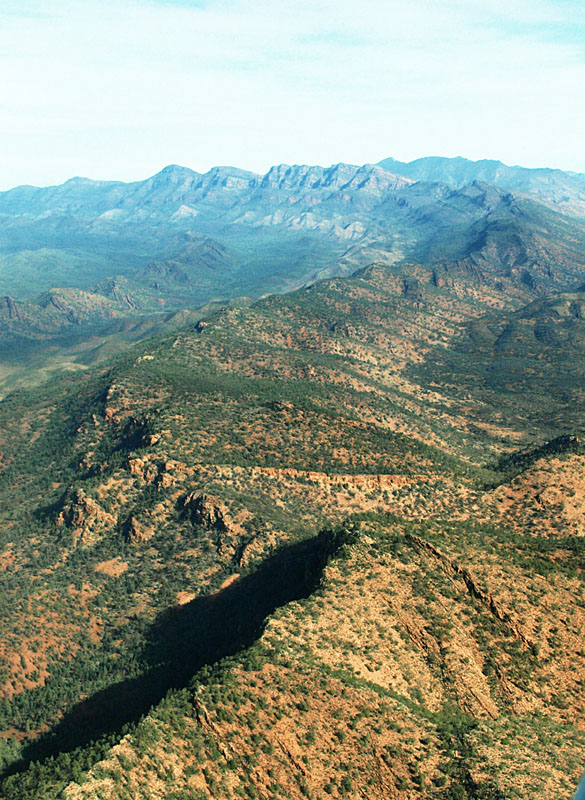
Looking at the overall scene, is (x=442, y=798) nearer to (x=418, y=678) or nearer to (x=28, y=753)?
(x=418, y=678)

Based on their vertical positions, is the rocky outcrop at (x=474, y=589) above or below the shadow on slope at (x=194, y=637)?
above

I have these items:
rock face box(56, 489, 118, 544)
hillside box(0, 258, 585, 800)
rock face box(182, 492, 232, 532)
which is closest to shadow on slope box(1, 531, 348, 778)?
hillside box(0, 258, 585, 800)

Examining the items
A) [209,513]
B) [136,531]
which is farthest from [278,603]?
[136,531]

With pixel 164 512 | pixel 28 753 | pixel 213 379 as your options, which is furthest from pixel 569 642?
pixel 213 379

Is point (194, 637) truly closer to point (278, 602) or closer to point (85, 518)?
point (278, 602)

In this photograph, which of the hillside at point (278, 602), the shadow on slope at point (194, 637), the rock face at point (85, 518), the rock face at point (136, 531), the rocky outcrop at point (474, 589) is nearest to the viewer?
the hillside at point (278, 602)

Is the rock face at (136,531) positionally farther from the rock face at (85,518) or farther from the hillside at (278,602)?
the rock face at (85,518)

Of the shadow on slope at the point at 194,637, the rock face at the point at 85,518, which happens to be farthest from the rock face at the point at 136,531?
the shadow on slope at the point at 194,637
